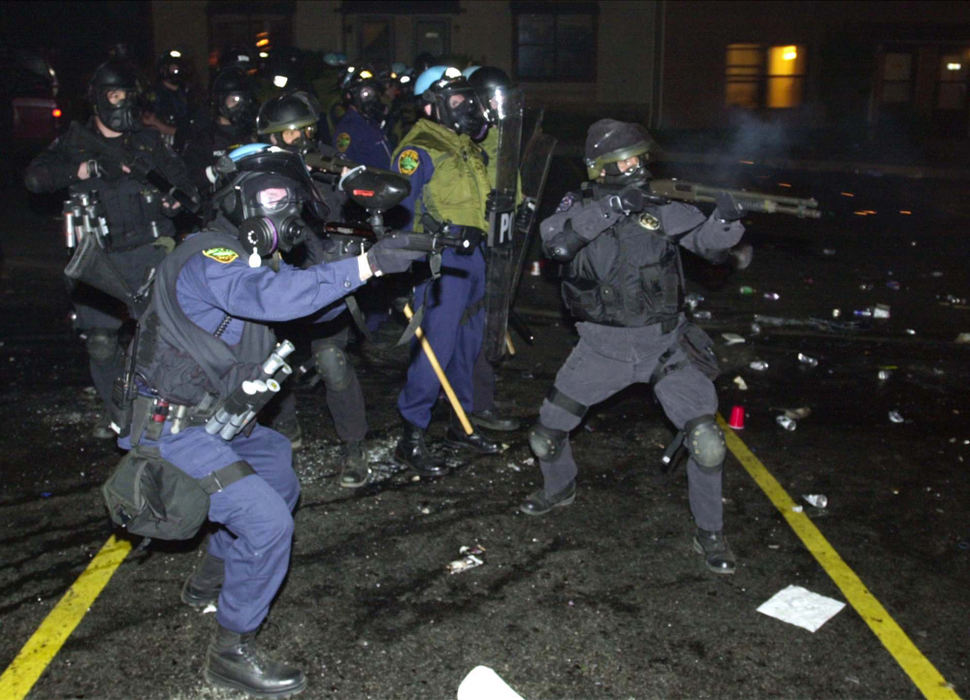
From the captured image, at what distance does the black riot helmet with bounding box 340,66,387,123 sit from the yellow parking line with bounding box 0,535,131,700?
509cm

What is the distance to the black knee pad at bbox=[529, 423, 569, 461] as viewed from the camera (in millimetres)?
5523

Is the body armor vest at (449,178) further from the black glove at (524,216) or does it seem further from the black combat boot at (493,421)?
the black combat boot at (493,421)

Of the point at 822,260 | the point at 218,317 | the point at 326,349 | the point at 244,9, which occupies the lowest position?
the point at 822,260

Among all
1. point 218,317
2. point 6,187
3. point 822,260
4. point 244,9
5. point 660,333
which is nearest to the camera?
point 218,317

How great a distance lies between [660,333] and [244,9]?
1031 inches

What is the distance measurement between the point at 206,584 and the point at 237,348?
1.32m

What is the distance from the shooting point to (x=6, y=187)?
55.4ft

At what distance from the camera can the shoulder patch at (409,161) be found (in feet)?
20.2

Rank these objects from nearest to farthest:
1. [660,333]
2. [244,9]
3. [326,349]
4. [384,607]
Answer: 1. [384,607]
2. [660,333]
3. [326,349]
4. [244,9]

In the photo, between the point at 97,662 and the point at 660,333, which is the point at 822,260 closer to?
the point at 660,333

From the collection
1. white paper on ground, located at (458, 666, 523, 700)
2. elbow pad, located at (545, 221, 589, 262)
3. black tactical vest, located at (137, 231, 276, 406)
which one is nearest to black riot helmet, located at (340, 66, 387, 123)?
elbow pad, located at (545, 221, 589, 262)

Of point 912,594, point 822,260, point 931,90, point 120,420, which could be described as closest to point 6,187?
point 822,260

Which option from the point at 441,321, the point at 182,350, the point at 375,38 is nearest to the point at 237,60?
the point at 441,321

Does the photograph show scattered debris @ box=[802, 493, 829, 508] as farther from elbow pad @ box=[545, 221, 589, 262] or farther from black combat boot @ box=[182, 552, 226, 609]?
black combat boot @ box=[182, 552, 226, 609]
